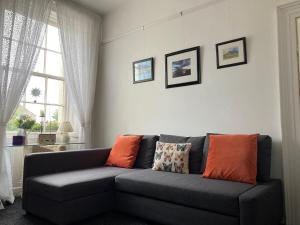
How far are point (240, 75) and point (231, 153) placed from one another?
92cm

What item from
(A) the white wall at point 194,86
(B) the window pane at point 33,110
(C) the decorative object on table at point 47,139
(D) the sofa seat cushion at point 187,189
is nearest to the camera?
(D) the sofa seat cushion at point 187,189

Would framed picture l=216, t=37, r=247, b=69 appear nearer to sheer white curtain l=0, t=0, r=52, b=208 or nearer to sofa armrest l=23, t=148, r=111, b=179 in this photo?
sofa armrest l=23, t=148, r=111, b=179

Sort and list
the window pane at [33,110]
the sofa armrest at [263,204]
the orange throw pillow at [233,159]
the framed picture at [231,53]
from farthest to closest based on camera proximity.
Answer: the window pane at [33,110] < the framed picture at [231,53] < the orange throw pillow at [233,159] < the sofa armrest at [263,204]

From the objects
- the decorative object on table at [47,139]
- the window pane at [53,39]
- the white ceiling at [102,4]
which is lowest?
the decorative object on table at [47,139]

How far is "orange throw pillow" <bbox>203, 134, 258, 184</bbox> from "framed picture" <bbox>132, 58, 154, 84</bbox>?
1.53 metres

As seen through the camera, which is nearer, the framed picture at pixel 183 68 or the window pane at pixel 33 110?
the framed picture at pixel 183 68

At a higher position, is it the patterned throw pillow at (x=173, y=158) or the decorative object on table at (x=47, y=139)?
the decorative object on table at (x=47, y=139)

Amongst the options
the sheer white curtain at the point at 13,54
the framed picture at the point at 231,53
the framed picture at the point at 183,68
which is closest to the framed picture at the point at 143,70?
the framed picture at the point at 183,68

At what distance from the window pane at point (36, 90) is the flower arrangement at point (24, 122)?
0.35 meters

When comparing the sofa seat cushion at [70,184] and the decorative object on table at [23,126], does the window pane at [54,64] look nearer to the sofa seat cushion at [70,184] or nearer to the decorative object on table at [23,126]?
the decorative object on table at [23,126]

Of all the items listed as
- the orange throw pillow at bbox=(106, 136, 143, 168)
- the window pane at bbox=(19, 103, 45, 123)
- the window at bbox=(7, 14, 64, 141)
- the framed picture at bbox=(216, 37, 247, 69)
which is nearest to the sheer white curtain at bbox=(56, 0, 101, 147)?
the window at bbox=(7, 14, 64, 141)

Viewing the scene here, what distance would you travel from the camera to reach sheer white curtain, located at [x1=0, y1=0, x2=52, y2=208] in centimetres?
288

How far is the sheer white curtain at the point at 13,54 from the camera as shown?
2.88 metres

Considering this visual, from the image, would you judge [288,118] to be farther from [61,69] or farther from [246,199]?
[61,69]
